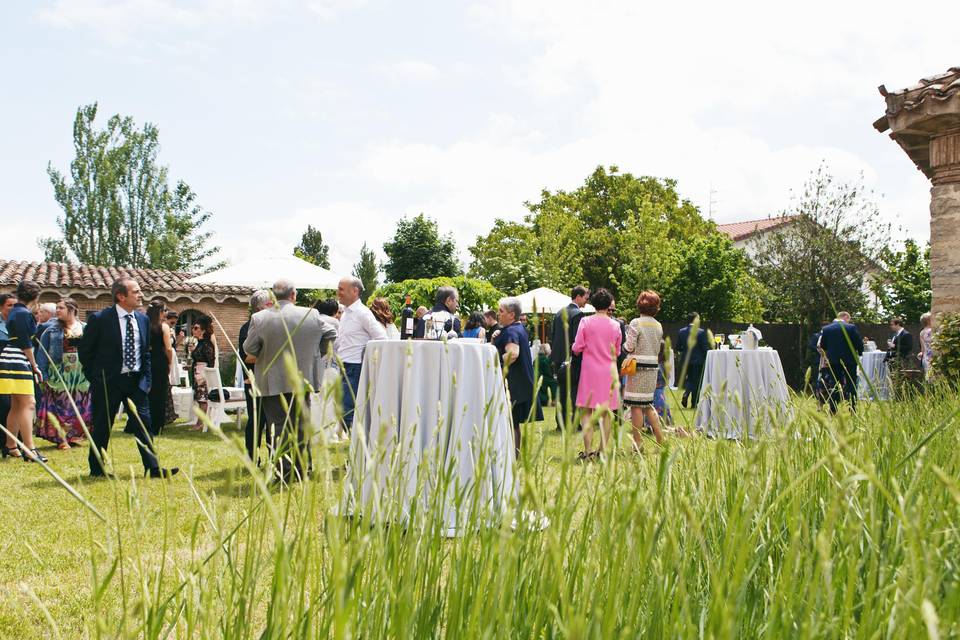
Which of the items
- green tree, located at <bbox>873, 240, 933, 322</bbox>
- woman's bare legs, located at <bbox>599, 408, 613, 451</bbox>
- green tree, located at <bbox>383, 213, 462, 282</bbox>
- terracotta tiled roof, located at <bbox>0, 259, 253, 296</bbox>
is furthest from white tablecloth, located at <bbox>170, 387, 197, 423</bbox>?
green tree, located at <bbox>383, 213, 462, 282</bbox>

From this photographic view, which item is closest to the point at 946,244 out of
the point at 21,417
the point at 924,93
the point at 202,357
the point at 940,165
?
the point at 940,165

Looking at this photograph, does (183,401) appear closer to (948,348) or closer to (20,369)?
(20,369)

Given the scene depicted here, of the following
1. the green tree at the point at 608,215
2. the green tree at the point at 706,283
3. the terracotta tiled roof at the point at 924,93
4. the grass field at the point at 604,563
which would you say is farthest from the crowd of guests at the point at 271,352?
the green tree at the point at 608,215

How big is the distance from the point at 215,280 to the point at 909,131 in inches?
372

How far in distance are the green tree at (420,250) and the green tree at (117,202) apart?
38.1ft

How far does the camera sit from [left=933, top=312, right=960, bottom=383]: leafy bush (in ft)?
20.7

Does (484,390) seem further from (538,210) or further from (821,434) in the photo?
(538,210)

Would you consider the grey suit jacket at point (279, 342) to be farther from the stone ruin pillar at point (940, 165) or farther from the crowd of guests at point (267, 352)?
the stone ruin pillar at point (940, 165)

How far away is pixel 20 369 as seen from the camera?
702cm

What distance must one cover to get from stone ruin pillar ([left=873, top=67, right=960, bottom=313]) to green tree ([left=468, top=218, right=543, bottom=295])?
2531 cm

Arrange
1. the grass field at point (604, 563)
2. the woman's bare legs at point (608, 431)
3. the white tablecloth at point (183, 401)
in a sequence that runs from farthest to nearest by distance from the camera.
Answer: the white tablecloth at point (183, 401)
the woman's bare legs at point (608, 431)
the grass field at point (604, 563)

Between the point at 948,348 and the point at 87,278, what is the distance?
25.9 meters

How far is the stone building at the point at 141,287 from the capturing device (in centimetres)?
2381

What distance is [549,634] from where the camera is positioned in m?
1.19
